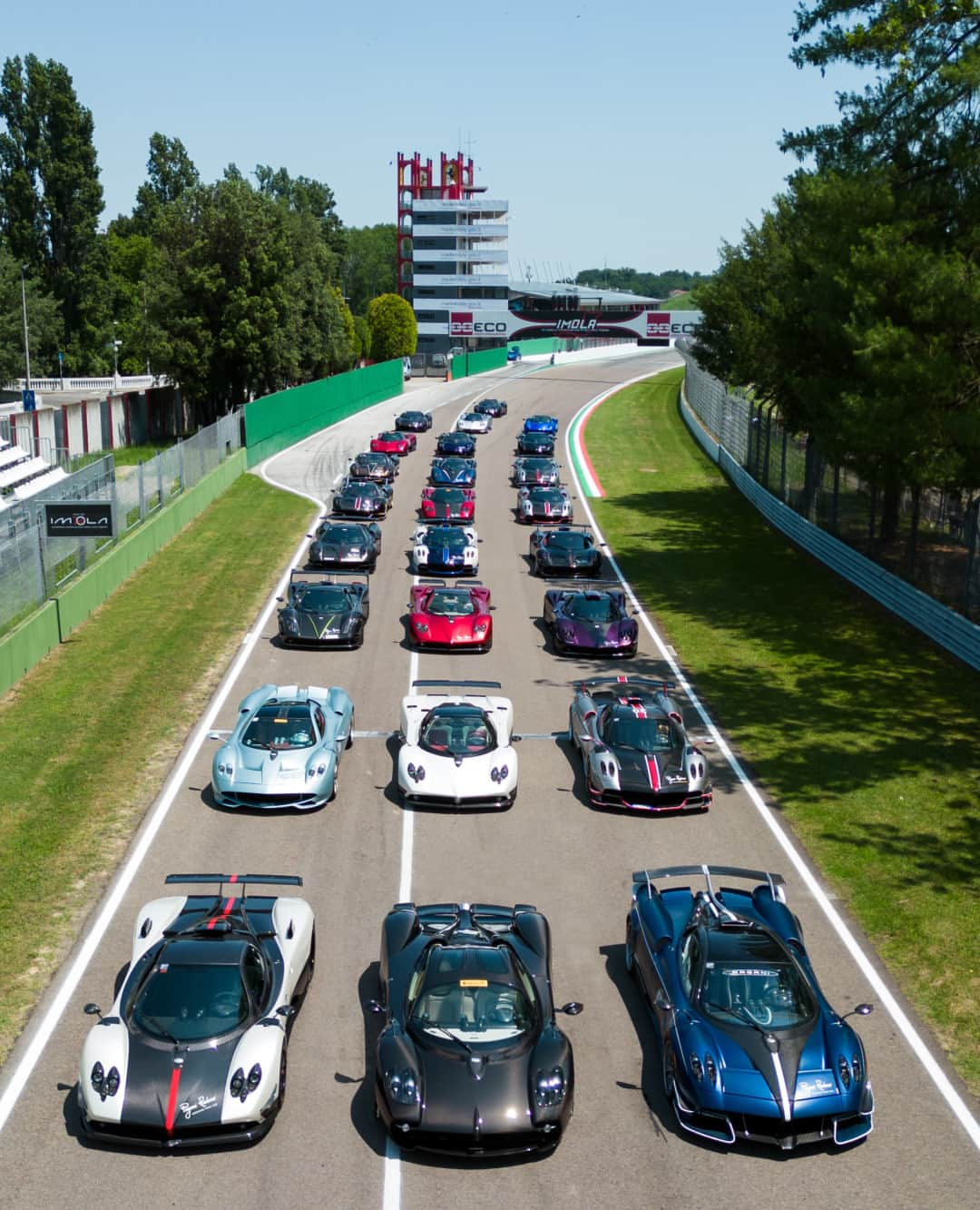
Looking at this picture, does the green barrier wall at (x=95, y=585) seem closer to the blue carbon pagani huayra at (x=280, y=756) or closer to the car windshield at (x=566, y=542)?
the blue carbon pagani huayra at (x=280, y=756)

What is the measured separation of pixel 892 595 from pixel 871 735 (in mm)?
8948

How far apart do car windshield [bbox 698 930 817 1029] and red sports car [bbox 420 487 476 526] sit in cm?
2603

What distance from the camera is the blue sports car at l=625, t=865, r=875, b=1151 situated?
1020 cm

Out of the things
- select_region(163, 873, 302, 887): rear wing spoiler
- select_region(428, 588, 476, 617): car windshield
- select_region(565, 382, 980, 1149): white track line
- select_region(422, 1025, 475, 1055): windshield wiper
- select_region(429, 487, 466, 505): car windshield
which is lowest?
select_region(565, 382, 980, 1149): white track line

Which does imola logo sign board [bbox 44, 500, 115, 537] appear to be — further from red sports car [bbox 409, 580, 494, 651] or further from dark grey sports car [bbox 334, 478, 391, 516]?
dark grey sports car [bbox 334, 478, 391, 516]

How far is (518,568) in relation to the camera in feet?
112

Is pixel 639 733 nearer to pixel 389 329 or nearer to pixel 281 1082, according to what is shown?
pixel 281 1082

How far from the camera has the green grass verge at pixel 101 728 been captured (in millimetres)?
14430

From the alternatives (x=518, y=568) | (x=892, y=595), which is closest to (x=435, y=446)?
(x=518, y=568)

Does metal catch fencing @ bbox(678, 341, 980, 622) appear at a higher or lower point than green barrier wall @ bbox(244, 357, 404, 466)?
lower

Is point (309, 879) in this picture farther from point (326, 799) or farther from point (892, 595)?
point (892, 595)

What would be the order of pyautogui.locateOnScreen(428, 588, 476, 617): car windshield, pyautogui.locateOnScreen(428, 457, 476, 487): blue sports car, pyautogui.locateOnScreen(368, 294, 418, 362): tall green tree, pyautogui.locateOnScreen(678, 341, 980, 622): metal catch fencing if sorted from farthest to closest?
pyautogui.locateOnScreen(368, 294, 418, 362): tall green tree, pyautogui.locateOnScreen(428, 457, 476, 487): blue sports car, pyautogui.locateOnScreen(678, 341, 980, 622): metal catch fencing, pyautogui.locateOnScreen(428, 588, 476, 617): car windshield

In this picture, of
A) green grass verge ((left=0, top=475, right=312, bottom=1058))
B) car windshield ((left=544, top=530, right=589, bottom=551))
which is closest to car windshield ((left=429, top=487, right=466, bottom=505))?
green grass verge ((left=0, top=475, right=312, bottom=1058))

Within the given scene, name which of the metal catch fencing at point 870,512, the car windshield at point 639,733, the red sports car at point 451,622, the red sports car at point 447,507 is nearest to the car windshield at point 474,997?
the car windshield at point 639,733
